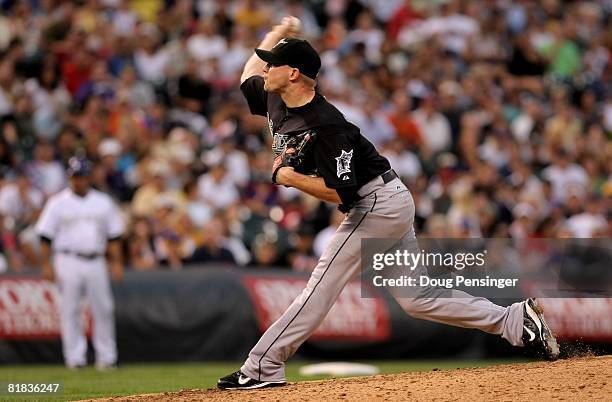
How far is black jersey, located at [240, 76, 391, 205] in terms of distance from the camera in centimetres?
732

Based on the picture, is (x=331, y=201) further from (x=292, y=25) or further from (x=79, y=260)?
(x=79, y=260)

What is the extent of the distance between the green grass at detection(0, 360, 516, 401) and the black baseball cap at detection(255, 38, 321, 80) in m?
3.15

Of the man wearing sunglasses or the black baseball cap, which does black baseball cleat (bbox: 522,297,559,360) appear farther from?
the black baseball cap

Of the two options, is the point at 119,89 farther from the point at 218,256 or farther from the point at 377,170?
the point at 377,170

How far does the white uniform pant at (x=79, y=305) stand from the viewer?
1342 cm

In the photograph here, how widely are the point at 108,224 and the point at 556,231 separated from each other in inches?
245

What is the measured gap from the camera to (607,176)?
61.3 ft

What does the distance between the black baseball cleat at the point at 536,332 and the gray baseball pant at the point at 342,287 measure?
0.98 ft

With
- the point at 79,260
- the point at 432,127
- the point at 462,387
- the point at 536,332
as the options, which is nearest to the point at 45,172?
the point at 79,260

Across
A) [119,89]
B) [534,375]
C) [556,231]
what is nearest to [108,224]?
[119,89]

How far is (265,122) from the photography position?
17.6 m

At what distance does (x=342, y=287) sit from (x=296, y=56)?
5.00 feet

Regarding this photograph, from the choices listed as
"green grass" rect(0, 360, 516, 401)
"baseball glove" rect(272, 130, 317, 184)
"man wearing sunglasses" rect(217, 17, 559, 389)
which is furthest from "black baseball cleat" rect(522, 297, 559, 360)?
"baseball glove" rect(272, 130, 317, 184)

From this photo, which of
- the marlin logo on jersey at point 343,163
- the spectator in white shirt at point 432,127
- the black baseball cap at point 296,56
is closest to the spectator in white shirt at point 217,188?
the spectator in white shirt at point 432,127
